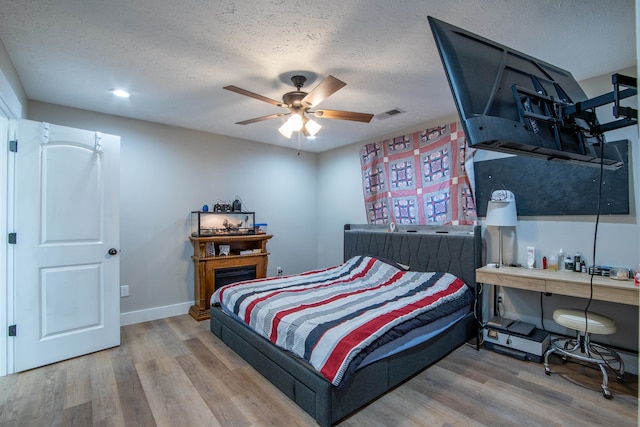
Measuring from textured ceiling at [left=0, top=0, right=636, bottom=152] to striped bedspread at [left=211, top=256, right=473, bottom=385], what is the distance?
1.96 meters

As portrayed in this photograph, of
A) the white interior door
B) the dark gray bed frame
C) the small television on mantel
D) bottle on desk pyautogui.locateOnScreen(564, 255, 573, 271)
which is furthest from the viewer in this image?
bottle on desk pyautogui.locateOnScreen(564, 255, 573, 271)

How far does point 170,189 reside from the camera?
13.1 ft

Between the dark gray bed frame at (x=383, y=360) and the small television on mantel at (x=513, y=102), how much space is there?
1.63m

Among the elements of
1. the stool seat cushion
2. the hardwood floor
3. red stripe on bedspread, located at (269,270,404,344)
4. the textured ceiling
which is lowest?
the hardwood floor

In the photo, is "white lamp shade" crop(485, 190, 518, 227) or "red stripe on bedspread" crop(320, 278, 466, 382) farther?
"white lamp shade" crop(485, 190, 518, 227)

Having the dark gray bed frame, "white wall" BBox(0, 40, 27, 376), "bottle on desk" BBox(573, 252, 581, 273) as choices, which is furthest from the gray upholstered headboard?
"white wall" BBox(0, 40, 27, 376)

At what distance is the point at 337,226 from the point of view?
516 centimetres

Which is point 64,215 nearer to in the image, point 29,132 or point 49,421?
point 29,132

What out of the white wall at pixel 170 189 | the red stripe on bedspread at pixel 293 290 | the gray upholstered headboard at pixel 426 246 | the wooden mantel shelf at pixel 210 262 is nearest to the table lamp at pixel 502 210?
the gray upholstered headboard at pixel 426 246

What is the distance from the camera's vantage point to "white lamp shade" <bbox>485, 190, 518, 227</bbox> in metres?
2.98

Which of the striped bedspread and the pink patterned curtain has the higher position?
the pink patterned curtain

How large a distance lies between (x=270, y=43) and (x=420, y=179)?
8.50ft

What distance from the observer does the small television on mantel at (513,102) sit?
1.19m

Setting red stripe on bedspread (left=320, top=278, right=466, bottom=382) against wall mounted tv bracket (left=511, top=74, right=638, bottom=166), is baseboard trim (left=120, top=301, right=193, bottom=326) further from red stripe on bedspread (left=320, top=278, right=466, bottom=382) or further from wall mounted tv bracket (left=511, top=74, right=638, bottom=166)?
wall mounted tv bracket (left=511, top=74, right=638, bottom=166)
